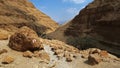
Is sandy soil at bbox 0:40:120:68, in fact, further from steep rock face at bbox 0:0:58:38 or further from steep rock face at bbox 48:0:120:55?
steep rock face at bbox 0:0:58:38

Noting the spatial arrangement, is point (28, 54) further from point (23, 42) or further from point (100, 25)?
point (100, 25)

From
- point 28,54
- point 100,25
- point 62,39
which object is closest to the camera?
point 28,54

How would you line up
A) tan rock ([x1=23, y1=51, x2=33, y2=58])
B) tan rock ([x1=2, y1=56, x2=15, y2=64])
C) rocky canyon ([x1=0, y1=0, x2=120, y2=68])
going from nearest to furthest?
tan rock ([x1=2, y1=56, x2=15, y2=64])
tan rock ([x1=23, y1=51, x2=33, y2=58])
rocky canyon ([x1=0, y1=0, x2=120, y2=68])

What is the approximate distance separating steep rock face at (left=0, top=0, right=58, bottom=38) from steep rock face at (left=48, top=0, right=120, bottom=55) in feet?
41.9

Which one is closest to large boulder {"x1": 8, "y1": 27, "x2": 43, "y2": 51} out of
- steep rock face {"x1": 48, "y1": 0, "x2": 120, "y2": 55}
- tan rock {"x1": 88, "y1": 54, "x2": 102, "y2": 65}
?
tan rock {"x1": 88, "y1": 54, "x2": 102, "y2": 65}

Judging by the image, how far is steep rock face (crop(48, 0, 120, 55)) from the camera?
1720 inches

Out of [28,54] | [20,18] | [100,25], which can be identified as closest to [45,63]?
[28,54]

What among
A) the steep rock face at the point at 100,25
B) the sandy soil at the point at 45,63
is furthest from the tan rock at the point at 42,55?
the steep rock face at the point at 100,25

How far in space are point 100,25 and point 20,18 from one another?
27.0 meters

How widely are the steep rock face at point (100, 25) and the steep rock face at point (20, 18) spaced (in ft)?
41.9

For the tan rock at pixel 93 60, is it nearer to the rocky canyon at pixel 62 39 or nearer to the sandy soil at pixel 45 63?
the rocky canyon at pixel 62 39

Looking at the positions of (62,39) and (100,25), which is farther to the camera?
(62,39)

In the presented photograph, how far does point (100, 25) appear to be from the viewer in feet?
161

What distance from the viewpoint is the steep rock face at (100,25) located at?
43.7m
